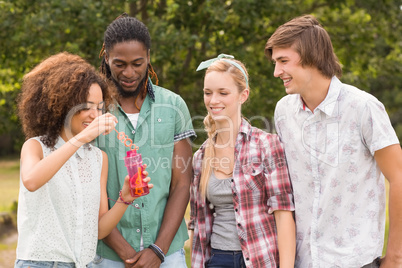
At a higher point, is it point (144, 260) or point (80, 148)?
point (80, 148)

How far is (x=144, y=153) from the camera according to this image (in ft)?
10.3

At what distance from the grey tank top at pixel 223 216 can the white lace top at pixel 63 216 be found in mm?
709

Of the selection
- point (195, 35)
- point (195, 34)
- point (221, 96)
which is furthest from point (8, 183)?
point (221, 96)

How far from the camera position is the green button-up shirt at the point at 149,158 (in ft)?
10.1

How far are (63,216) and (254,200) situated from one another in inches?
43.9

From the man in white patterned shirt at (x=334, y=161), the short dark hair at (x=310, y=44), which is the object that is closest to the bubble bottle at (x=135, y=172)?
the man in white patterned shirt at (x=334, y=161)

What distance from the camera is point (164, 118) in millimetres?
3223

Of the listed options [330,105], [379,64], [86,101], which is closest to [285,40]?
[330,105]

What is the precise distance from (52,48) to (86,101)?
4144 millimetres

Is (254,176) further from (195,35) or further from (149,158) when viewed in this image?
(195,35)

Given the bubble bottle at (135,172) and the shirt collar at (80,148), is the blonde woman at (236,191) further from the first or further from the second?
the shirt collar at (80,148)

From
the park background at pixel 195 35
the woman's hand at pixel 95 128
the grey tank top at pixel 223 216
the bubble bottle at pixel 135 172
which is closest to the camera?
the woman's hand at pixel 95 128

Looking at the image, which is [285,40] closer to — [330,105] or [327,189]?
[330,105]

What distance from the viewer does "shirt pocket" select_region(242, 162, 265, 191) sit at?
9.89ft
